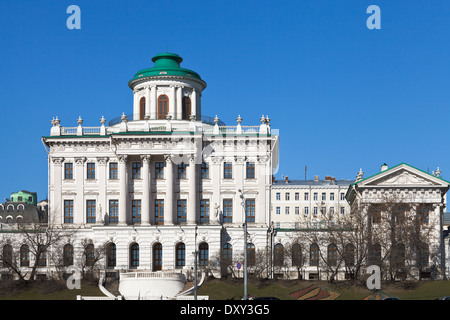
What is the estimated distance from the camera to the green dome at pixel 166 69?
279 ft

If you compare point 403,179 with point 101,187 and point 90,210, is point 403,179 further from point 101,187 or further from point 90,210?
point 90,210

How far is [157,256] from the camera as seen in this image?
259ft

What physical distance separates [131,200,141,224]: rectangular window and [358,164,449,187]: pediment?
24.5m

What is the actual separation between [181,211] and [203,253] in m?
5.43

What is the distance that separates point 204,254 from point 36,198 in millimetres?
107537

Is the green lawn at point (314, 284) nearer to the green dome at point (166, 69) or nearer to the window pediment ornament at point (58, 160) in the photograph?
the window pediment ornament at point (58, 160)

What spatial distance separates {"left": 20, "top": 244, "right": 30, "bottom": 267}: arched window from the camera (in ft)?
259

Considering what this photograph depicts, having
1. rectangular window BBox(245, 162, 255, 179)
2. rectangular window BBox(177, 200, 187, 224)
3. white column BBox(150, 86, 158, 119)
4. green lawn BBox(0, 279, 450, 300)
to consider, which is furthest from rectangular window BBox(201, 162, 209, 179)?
green lawn BBox(0, 279, 450, 300)

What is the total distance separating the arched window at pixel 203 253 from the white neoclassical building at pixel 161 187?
0.11 meters

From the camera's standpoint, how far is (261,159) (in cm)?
8031

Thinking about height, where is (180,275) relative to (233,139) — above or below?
below

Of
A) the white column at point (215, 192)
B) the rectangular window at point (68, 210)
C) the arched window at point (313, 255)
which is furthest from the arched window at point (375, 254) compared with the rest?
the rectangular window at point (68, 210)
